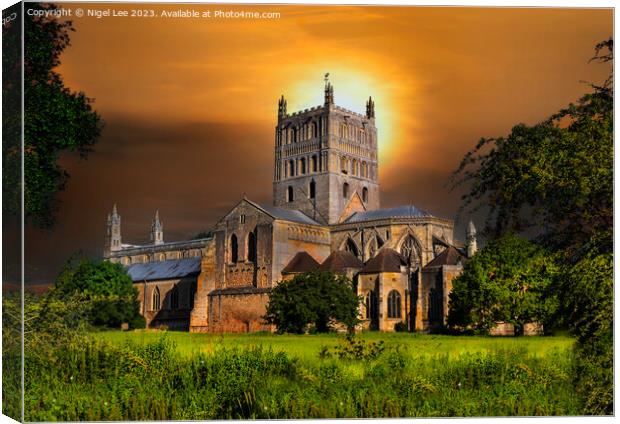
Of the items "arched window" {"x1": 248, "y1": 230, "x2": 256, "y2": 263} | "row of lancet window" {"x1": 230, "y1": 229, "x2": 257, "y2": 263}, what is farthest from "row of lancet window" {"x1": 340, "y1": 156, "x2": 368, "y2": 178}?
"arched window" {"x1": 248, "y1": 230, "x2": 256, "y2": 263}

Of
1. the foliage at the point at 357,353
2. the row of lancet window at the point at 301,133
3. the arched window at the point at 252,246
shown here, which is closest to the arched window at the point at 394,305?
the arched window at the point at 252,246

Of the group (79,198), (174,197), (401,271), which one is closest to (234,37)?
(79,198)

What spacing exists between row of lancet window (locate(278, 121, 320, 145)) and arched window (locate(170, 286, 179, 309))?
18.6 meters

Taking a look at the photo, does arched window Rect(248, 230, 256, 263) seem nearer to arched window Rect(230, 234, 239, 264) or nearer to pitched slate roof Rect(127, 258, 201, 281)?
arched window Rect(230, 234, 239, 264)

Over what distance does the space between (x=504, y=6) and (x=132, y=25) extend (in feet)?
21.0

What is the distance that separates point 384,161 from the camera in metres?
24.2

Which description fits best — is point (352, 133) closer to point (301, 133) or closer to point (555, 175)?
point (301, 133)

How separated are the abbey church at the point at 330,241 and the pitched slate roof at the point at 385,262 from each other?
85 mm

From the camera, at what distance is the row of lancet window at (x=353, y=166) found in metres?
64.1

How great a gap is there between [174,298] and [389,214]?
19.6 metres

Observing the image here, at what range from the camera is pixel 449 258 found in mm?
57969

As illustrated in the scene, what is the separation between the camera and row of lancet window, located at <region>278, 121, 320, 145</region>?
6132 cm

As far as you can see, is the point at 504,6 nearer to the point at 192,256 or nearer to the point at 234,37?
the point at 234,37

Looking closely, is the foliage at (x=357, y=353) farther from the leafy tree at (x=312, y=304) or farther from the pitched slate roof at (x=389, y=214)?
the pitched slate roof at (x=389, y=214)
